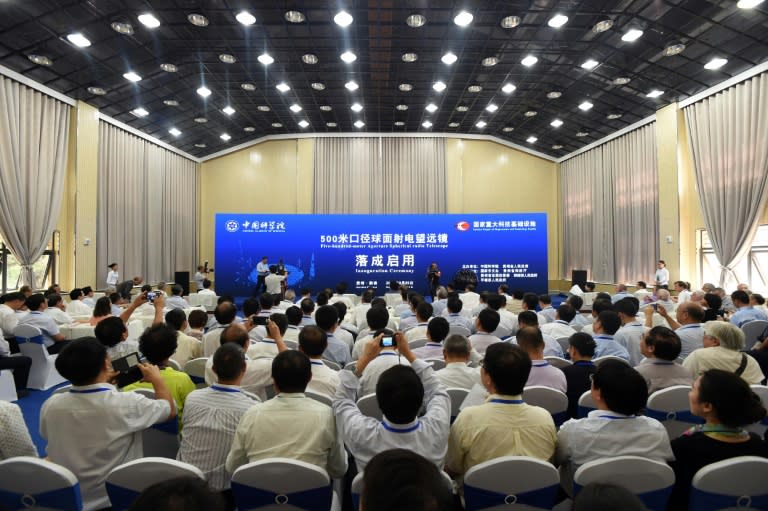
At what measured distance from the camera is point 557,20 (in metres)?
8.25

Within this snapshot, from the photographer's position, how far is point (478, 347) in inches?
164

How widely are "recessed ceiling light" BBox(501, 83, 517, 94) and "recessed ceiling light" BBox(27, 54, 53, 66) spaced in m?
9.78

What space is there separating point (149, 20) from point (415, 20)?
464 cm

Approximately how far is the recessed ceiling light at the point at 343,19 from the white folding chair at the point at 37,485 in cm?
828

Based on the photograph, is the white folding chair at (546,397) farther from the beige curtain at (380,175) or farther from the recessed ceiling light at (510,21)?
the beige curtain at (380,175)

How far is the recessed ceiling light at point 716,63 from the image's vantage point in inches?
352

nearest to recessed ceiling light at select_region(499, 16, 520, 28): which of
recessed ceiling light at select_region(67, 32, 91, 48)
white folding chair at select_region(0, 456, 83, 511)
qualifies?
recessed ceiling light at select_region(67, 32, 91, 48)

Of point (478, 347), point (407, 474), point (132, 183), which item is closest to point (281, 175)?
point (132, 183)

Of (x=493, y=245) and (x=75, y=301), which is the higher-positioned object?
(x=493, y=245)

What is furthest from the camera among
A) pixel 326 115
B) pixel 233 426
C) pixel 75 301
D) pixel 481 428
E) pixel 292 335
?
pixel 326 115

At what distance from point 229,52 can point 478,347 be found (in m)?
8.62

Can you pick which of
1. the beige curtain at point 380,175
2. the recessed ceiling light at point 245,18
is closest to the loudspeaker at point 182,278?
the beige curtain at point 380,175

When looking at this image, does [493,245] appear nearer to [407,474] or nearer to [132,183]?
[132,183]

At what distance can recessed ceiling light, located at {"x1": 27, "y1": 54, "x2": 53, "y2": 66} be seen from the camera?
28.2 ft
